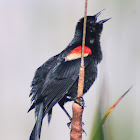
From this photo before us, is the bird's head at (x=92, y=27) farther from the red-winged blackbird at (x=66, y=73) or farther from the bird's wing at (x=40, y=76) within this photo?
the bird's wing at (x=40, y=76)

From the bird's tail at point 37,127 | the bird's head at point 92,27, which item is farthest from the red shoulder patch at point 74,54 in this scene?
the bird's tail at point 37,127

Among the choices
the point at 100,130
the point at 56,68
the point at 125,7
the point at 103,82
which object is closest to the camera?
the point at 100,130

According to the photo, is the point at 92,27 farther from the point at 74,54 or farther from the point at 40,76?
the point at 40,76

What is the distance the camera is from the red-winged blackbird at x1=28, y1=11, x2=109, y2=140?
3.42ft

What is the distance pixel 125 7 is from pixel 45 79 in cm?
51

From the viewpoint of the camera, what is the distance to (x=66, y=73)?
1127 mm

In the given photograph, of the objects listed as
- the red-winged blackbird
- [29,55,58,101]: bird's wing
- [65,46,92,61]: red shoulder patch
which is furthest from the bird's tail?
[65,46,92,61]: red shoulder patch

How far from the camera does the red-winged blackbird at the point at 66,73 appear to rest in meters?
1.04

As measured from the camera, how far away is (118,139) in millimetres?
647

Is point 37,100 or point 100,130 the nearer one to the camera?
point 100,130

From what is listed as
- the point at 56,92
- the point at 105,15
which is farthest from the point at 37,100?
the point at 105,15

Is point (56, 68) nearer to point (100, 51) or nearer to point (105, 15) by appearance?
point (100, 51)

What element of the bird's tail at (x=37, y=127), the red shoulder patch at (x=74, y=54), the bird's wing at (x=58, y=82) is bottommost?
the bird's tail at (x=37, y=127)

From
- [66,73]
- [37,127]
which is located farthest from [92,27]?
[37,127]
